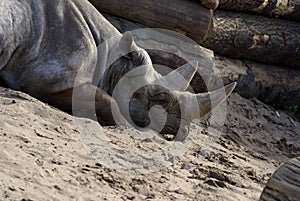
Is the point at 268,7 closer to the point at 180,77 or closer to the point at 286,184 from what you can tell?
the point at 180,77

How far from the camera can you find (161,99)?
6695 millimetres

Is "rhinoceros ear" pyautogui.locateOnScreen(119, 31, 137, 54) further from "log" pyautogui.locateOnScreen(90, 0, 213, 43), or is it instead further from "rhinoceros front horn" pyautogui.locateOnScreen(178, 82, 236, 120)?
"log" pyautogui.locateOnScreen(90, 0, 213, 43)

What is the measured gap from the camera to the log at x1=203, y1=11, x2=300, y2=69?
9.00 m

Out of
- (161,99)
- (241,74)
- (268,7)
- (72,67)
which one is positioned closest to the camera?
(72,67)

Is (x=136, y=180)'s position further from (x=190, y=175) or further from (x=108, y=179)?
(x=190, y=175)

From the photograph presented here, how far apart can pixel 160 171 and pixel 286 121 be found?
3.83 metres

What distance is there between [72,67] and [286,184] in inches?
117

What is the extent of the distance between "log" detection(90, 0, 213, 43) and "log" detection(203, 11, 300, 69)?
2.07 ft

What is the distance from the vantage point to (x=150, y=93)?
6.70m

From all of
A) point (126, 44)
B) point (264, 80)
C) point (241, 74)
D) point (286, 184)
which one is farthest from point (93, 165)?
point (264, 80)

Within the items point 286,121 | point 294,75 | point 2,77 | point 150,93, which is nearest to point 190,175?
point 150,93

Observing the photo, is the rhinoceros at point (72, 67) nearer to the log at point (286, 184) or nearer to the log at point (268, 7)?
the log at point (268, 7)

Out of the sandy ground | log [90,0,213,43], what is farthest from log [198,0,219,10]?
the sandy ground

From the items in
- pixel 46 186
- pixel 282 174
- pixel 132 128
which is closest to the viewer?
pixel 282 174
